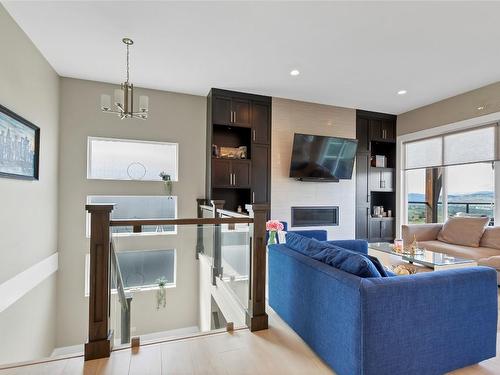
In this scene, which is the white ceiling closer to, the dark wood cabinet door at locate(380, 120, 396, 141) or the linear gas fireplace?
the dark wood cabinet door at locate(380, 120, 396, 141)

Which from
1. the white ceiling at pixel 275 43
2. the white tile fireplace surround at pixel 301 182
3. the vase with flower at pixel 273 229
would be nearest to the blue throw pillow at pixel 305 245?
the vase with flower at pixel 273 229

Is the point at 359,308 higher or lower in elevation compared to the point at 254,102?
lower

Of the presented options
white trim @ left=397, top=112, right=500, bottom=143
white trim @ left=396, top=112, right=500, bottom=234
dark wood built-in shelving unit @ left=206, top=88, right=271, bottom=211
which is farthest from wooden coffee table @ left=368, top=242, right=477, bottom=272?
white trim @ left=397, top=112, right=500, bottom=143

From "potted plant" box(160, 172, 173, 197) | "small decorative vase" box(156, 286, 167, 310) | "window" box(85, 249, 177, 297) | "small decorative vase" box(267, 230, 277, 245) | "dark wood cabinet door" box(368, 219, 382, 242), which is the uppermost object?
"potted plant" box(160, 172, 173, 197)

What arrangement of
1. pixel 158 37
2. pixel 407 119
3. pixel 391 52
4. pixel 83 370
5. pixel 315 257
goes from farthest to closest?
pixel 407 119
pixel 391 52
pixel 158 37
pixel 315 257
pixel 83 370

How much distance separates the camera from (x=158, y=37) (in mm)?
3080

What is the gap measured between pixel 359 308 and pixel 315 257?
609 millimetres

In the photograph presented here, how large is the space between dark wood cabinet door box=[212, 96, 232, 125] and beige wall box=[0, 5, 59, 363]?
2.42 m

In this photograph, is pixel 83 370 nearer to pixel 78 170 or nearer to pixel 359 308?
pixel 359 308

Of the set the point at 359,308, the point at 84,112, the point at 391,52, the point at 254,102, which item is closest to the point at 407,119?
the point at 391,52

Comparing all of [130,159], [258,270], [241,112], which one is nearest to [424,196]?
[241,112]

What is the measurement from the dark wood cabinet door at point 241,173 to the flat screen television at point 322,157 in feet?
2.91

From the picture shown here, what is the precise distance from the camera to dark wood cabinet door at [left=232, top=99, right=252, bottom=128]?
4816mm

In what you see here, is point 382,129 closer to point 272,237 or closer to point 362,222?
point 362,222
